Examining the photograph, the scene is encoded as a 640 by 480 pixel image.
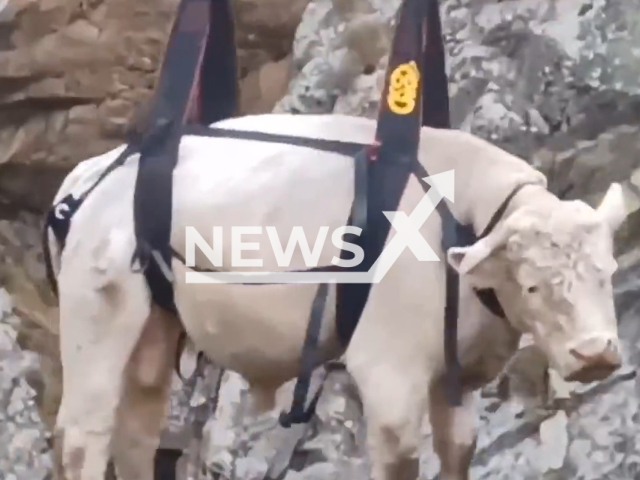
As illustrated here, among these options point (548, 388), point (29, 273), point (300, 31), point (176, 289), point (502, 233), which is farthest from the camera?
point (29, 273)

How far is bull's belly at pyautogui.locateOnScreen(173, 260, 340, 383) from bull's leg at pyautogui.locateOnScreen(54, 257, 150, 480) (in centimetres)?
5

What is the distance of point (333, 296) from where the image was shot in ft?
2.28

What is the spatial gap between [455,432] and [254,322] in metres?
0.20

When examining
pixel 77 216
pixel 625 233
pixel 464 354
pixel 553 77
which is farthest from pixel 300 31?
pixel 464 354

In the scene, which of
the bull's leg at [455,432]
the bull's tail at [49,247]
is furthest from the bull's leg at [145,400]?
the bull's leg at [455,432]

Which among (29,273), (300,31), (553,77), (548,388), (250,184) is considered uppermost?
(300,31)

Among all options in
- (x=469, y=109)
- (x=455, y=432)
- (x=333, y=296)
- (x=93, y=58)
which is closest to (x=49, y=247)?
(x=333, y=296)

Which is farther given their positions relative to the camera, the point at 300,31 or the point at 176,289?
the point at 300,31

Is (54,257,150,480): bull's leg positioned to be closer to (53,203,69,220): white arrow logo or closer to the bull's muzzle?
(53,203,69,220): white arrow logo

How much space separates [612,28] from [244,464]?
749mm

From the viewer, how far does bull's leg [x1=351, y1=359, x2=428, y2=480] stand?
67 cm

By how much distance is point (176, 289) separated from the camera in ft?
2.45

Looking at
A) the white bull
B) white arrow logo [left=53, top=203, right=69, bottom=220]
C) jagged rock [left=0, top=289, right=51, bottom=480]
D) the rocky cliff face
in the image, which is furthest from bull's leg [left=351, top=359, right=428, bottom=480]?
jagged rock [left=0, top=289, right=51, bottom=480]

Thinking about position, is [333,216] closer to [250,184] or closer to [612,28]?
[250,184]
